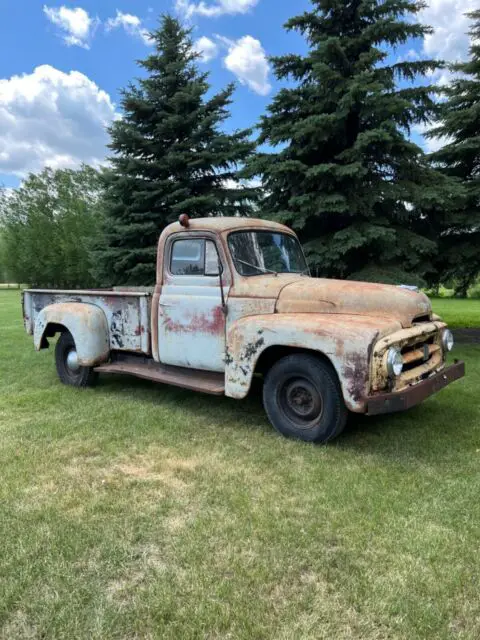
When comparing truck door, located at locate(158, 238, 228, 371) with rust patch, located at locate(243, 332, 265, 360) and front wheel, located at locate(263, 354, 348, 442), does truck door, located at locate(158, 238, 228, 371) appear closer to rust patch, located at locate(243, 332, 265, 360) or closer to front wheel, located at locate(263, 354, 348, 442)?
rust patch, located at locate(243, 332, 265, 360)

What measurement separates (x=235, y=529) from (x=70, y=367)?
4.37 meters

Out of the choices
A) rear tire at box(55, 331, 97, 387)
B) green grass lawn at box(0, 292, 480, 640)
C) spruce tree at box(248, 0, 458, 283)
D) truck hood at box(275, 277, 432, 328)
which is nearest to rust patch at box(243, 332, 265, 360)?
truck hood at box(275, 277, 432, 328)

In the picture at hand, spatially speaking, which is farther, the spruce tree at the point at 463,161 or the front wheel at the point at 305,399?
the spruce tree at the point at 463,161

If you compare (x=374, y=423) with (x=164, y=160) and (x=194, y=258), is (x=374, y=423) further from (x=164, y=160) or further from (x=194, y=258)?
(x=164, y=160)

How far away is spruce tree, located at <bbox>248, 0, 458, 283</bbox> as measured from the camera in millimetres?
8688

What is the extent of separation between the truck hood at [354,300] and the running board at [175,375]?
105cm

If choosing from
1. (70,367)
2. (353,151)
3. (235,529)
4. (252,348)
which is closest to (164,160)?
(353,151)

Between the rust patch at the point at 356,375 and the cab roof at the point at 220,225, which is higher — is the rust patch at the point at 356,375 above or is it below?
below

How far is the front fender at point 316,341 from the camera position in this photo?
3.92 metres

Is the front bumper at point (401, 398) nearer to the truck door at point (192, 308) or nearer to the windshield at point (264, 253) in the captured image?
the truck door at point (192, 308)

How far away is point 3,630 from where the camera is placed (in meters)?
2.25

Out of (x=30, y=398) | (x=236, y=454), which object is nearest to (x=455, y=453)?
(x=236, y=454)

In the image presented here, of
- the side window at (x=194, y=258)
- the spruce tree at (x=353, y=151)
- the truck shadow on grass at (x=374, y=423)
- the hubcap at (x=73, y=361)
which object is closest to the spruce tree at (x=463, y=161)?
the spruce tree at (x=353, y=151)

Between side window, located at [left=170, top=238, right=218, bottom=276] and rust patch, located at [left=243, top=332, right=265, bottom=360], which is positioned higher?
side window, located at [left=170, top=238, right=218, bottom=276]
